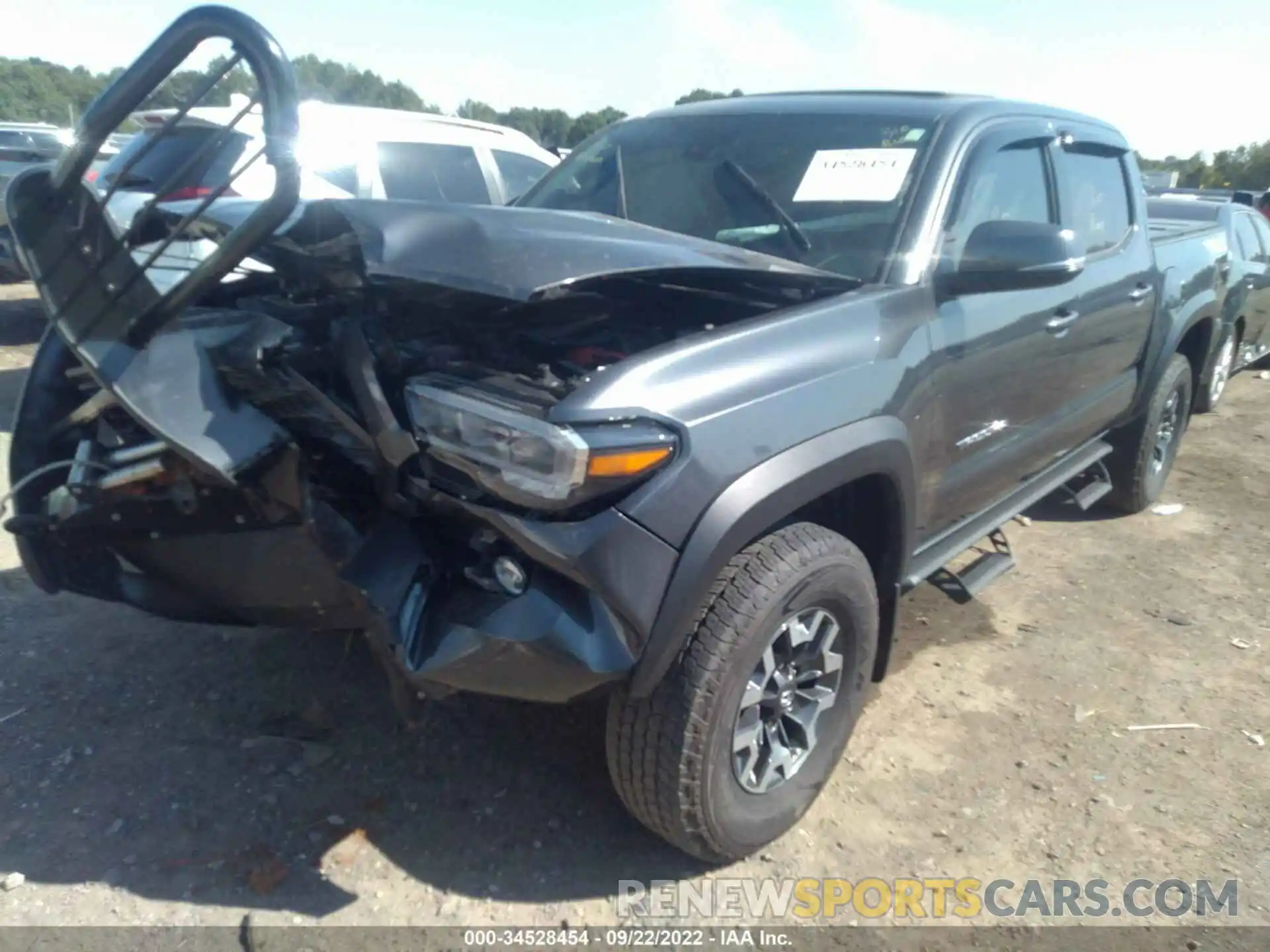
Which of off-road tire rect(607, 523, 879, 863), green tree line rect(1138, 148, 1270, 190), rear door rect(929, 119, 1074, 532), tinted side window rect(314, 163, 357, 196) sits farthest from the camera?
green tree line rect(1138, 148, 1270, 190)

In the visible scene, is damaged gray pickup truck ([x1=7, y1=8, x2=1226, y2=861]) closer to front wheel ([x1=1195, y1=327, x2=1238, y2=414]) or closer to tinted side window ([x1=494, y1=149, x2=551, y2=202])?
front wheel ([x1=1195, y1=327, x2=1238, y2=414])

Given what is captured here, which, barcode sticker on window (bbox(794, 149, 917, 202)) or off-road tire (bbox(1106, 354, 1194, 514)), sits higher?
barcode sticker on window (bbox(794, 149, 917, 202))

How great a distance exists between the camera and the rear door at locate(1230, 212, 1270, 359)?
22.2ft

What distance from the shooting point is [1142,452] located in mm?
5125

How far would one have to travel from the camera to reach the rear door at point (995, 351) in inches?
120

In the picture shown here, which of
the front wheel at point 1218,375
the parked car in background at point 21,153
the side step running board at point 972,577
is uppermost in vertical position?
the parked car in background at point 21,153

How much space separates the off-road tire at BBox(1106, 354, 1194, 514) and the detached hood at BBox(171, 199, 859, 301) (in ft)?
10.3

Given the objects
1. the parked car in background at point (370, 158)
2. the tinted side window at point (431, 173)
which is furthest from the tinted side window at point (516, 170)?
the tinted side window at point (431, 173)

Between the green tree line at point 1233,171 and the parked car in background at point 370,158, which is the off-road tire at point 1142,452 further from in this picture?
the green tree line at point 1233,171

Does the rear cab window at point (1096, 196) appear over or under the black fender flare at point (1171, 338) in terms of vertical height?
over

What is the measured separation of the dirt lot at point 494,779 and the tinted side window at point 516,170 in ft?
15.4

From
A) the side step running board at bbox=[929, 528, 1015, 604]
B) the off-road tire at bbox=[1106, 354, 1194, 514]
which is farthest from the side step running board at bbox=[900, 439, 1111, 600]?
the off-road tire at bbox=[1106, 354, 1194, 514]

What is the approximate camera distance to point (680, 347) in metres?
2.28

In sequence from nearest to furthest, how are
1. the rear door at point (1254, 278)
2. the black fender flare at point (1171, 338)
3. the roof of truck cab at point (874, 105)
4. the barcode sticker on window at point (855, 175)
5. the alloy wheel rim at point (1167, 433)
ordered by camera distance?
the barcode sticker on window at point (855, 175) < the roof of truck cab at point (874, 105) < the black fender flare at point (1171, 338) < the alloy wheel rim at point (1167, 433) < the rear door at point (1254, 278)
